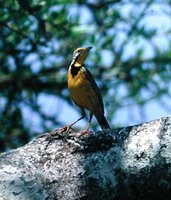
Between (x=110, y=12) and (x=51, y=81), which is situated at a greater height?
(x=110, y=12)


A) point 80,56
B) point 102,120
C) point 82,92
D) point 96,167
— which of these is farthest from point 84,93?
point 96,167

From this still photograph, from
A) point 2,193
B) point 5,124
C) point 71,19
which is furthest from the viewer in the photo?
point 5,124

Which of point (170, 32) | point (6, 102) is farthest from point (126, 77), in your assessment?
point (6, 102)

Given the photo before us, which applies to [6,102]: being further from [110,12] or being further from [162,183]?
[162,183]

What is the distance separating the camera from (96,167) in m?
3.23

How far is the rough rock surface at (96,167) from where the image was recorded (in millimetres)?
3146

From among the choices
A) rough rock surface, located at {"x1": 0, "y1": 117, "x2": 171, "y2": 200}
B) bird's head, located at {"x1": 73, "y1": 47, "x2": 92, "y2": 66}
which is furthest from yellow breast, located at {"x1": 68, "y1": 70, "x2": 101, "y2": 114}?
rough rock surface, located at {"x1": 0, "y1": 117, "x2": 171, "y2": 200}

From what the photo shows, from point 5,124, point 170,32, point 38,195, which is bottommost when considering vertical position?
point 5,124

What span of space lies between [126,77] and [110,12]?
758 millimetres

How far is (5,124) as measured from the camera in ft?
25.5

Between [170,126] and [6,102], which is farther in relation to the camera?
[6,102]

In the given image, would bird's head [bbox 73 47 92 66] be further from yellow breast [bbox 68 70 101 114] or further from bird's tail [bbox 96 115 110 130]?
bird's tail [bbox 96 115 110 130]

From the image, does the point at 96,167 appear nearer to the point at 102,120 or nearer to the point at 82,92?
the point at 82,92

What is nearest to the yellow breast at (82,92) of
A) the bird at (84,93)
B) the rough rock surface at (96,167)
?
the bird at (84,93)
